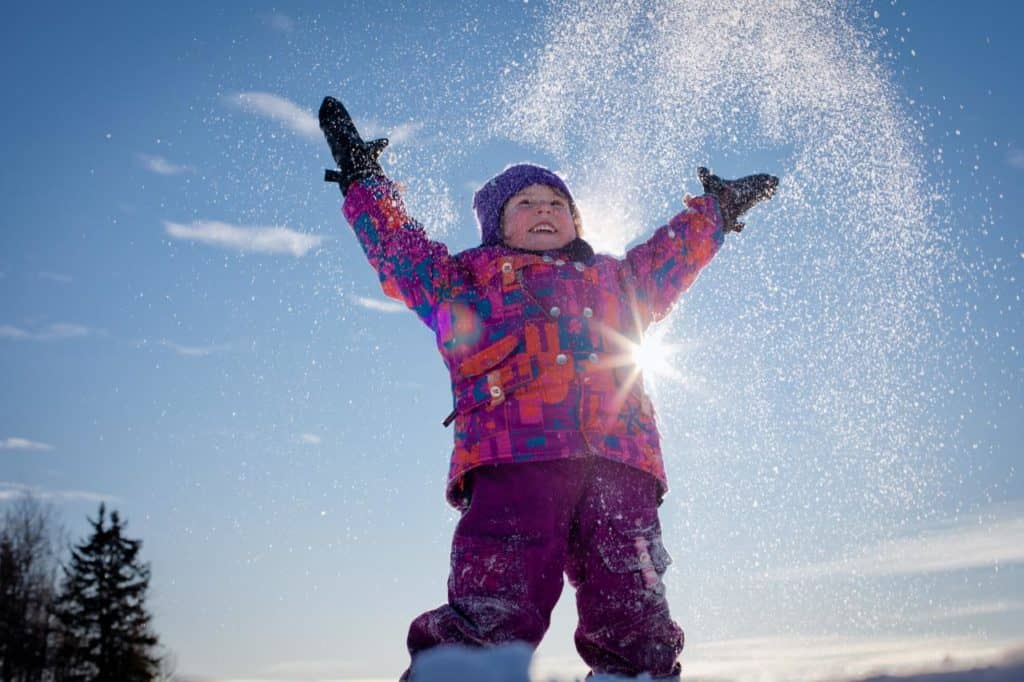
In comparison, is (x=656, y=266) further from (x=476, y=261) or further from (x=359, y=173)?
(x=359, y=173)

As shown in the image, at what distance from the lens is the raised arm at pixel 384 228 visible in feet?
15.3

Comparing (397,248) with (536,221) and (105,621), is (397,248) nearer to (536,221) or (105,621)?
(536,221)

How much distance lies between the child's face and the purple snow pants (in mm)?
1312

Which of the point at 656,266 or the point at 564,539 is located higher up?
the point at 656,266

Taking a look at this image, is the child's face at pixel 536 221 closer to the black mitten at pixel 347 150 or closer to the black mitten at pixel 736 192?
the black mitten at pixel 347 150

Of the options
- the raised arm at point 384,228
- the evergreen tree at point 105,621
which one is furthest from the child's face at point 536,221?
the evergreen tree at point 105,621

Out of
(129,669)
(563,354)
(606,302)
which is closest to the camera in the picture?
(563,354)


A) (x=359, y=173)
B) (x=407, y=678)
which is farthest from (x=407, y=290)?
(x=407, y=678)

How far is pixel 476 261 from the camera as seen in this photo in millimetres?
4676

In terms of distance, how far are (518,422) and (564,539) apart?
54 cm

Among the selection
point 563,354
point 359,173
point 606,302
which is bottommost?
point 563,354

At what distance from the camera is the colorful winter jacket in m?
4.10

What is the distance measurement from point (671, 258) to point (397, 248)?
150cm

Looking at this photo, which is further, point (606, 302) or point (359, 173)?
point (359, 173)
